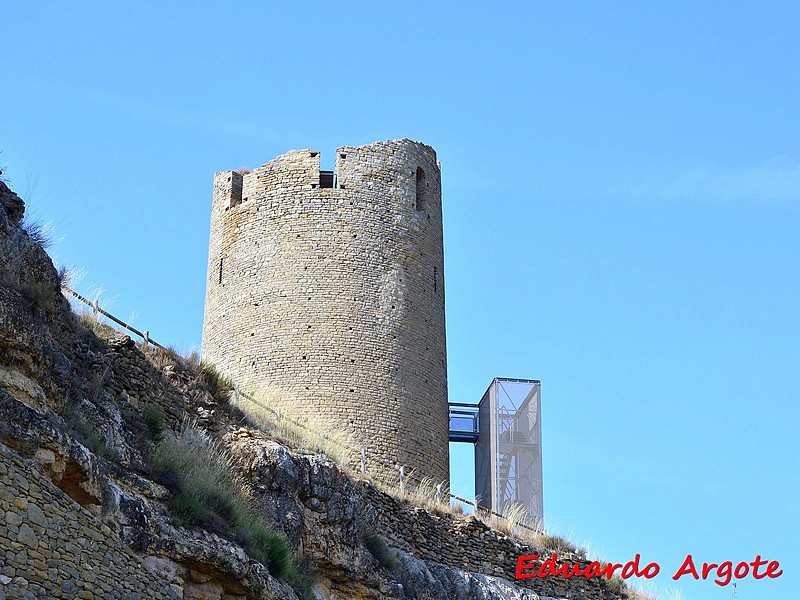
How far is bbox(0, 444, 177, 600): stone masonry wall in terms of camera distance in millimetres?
10031

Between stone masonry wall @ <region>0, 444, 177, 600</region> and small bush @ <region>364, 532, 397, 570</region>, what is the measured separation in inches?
252

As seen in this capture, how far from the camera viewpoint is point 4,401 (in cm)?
1091

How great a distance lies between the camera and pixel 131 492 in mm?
12531

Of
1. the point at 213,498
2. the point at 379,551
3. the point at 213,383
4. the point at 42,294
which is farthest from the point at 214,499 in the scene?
the point at 213,383

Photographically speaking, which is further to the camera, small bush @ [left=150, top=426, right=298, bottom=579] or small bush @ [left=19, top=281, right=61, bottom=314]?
small bush @ [left=150, top=426, right=298, bottom=579]

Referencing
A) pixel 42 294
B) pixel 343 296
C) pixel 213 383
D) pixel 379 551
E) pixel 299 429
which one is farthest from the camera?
pixel 343 296

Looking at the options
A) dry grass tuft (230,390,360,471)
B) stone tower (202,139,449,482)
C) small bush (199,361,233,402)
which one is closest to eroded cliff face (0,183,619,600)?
small bush (199,361,233,402)

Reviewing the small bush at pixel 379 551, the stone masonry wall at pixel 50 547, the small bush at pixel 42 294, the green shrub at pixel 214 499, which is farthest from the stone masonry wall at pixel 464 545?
the stone masonry wall at pixel 50 547

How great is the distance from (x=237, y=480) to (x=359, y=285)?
9426mm

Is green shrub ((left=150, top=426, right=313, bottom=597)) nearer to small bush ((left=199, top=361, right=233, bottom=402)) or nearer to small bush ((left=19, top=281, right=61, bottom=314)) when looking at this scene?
small bush ((left=19, top=281, right=61, bottom=314))

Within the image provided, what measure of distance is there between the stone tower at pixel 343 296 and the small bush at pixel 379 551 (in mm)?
5254

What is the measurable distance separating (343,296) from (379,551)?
24.9ft

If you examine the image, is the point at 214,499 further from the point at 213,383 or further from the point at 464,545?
the point at 464,545

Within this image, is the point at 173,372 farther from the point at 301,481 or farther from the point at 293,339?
the point at 293,339
